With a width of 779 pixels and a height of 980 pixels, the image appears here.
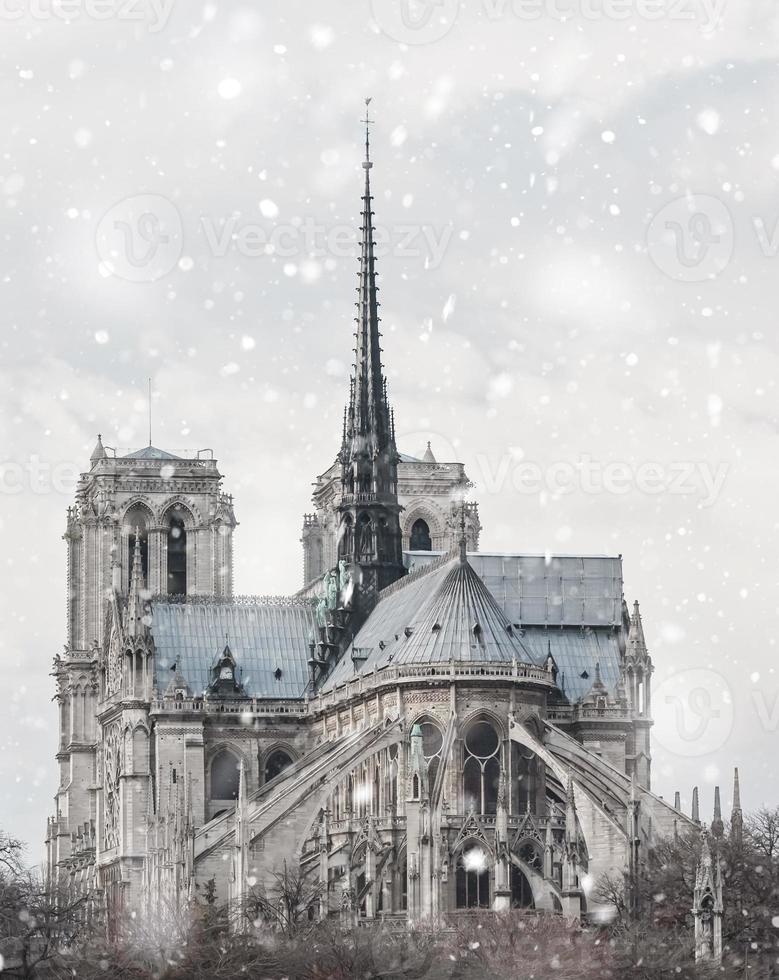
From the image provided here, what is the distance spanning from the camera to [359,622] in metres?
131

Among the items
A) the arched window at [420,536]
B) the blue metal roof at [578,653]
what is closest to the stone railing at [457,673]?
the blue metal roof at [578,653]

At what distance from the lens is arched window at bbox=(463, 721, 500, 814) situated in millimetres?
107000

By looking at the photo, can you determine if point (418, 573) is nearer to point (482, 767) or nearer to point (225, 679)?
point (225, 679)

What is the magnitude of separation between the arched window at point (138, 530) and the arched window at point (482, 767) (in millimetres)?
44942

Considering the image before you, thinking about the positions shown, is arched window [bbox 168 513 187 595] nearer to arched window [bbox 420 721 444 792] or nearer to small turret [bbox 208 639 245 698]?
small turret [bbox 208 639 245 698]

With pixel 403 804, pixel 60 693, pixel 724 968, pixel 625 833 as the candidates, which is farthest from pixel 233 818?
pixel 60 693

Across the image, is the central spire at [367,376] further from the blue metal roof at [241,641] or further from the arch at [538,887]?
the arch at [538,887]

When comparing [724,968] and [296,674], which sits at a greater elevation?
[296,674]

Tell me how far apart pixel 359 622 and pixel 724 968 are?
5007cm

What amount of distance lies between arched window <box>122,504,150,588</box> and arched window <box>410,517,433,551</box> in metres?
17.9

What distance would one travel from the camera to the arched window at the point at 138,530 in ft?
493

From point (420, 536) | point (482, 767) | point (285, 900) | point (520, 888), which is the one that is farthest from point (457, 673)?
point (420, 536)

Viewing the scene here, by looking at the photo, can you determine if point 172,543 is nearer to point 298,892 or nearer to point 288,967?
point 298,892

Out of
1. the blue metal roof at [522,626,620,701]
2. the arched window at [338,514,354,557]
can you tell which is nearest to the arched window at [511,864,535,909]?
the blue metal roof at [522,626,620,701]
